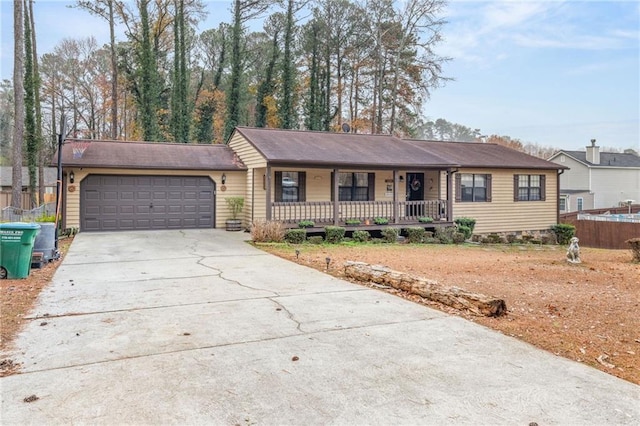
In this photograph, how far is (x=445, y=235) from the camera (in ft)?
49.8

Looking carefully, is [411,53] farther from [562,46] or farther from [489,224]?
[489,224]

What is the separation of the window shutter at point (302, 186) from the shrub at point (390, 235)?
3.07 meters

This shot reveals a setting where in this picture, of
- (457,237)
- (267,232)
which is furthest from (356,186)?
(267,232)

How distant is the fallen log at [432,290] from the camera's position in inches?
206

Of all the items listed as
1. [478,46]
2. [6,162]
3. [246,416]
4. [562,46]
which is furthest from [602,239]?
[6,162]

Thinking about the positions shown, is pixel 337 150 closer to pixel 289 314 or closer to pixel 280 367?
pixel 289 314

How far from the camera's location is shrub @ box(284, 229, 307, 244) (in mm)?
13000

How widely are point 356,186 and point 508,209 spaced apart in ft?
22.0

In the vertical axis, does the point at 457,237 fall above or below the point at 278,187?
below

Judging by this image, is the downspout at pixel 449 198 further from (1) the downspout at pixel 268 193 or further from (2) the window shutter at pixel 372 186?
(1) the downspout at pixel 268 193

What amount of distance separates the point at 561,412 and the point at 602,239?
19619 millimetres

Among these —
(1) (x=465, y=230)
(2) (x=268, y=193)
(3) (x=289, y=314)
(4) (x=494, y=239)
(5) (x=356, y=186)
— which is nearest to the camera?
(3) (x=289, y=314)

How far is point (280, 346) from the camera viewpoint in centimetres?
408

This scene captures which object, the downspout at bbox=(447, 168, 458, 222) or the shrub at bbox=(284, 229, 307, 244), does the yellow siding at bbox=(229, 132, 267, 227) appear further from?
the downspout at bbox=(447, 168, 458, 222)
